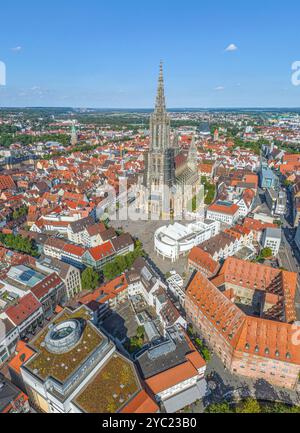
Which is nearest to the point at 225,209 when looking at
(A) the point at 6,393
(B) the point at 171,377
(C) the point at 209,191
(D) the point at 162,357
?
(C) the point at 209,191

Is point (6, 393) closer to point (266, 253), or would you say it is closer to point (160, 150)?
point (266, 253)

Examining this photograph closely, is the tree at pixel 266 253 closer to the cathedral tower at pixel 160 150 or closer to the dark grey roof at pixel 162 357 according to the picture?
the dark grey roof at pixel 162 357

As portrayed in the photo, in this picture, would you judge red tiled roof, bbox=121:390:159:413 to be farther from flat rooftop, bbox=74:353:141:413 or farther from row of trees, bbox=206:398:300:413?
row of trees, bbox=206:398:300:413

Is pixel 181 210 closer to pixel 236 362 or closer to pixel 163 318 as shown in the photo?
pixel 163 318

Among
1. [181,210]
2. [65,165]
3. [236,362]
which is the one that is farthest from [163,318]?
[65,165]

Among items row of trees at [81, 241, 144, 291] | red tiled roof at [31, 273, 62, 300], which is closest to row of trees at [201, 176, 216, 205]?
row of trees at [81, 241, 144, 291]
